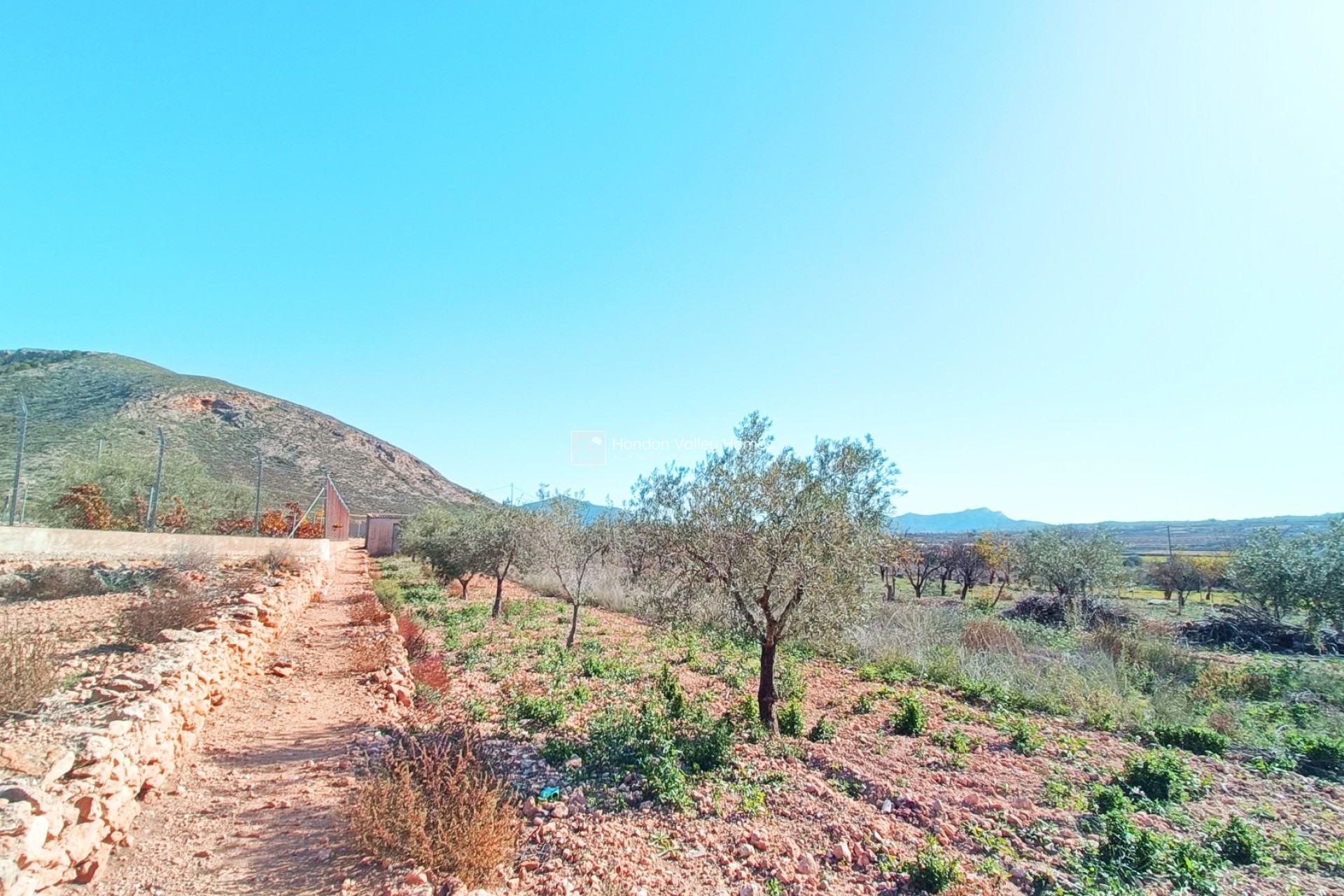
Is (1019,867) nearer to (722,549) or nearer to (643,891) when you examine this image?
(643,891)

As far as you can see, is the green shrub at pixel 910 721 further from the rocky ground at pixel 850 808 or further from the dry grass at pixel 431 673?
the dry grass at pixel 431 673

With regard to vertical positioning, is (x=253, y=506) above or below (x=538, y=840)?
above

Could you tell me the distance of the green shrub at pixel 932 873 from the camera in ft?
14.5

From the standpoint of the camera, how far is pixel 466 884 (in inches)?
164

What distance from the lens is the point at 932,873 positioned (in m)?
4.48

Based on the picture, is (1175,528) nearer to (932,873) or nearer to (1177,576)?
(1177,576)

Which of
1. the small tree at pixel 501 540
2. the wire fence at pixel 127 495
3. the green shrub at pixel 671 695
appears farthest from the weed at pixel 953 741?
the wire fence at pixel 127 495

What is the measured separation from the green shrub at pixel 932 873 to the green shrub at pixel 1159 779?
11.0 ft

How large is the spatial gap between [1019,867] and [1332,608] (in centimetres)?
1536

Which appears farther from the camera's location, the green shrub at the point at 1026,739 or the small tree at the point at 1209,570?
the small tree at the point at 1209,570

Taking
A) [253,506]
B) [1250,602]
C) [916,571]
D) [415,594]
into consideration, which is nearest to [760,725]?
[415,594]

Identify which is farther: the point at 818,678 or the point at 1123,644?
the point at 1123,644

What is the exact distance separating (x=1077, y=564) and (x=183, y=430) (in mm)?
53069

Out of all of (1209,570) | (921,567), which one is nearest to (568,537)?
(921,567)
